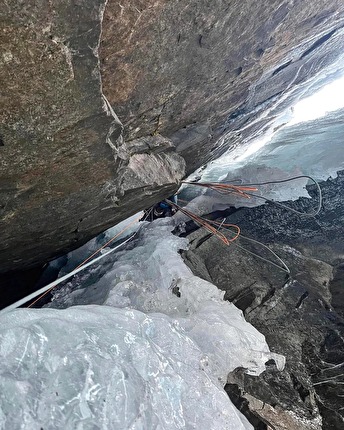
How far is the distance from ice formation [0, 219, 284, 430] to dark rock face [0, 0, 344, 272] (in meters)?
0.99

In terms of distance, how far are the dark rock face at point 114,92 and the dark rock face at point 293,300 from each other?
1228 millimetres

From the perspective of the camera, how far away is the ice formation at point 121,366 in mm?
1449

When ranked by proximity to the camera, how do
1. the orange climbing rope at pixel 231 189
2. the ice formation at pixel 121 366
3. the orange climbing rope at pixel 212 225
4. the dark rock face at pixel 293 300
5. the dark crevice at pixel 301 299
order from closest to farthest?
the ice formation at pixel 121 366 < the dark rock face at pixel 293 300 < the dark crevice at pixel 301 299 < the orange climbing rope at pixel 212 225 < the orange climbing rope at pixel 231 189

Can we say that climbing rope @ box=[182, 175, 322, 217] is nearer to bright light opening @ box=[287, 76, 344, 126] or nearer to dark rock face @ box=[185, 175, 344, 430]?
dark rock face @ box=[185, 175, 344, 430]

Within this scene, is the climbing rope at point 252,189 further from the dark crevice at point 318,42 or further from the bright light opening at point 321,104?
the bright light opening at point 321,104

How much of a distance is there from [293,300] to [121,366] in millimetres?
2077

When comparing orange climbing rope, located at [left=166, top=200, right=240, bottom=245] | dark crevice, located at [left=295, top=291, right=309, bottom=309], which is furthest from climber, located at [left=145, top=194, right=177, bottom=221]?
dark crevice, located at [left=295, top=291, right=309, bottom=309]

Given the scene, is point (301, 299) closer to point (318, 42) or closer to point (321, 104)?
point (318, 42)

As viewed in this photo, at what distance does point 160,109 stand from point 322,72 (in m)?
3.90

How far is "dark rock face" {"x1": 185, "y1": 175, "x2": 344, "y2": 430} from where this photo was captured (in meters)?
A: 2.28

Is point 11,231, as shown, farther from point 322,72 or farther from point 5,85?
point 322,72

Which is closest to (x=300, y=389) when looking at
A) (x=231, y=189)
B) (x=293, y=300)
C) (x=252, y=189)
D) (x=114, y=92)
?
(x=293, y=300)

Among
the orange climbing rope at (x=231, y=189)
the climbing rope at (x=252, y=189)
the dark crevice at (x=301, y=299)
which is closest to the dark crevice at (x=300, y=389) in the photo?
the dark crevice at (x=301, y=299)

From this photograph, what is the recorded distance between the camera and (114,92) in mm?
2336
